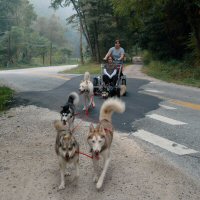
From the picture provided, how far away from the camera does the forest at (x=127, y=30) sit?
66.6ft

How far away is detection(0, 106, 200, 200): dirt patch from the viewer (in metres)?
5.02

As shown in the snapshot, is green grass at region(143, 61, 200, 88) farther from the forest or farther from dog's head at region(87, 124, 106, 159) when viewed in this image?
dog's head at region(87, 124, 106, 159)

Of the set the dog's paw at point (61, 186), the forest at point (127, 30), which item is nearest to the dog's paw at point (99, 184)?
the dog's paw at point (61, 186)

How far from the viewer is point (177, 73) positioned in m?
20.0

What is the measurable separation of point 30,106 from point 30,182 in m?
6.25

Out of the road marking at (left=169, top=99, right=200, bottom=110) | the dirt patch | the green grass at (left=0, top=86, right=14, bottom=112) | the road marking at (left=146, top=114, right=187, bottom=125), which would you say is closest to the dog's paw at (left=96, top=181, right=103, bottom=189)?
the dirt patch

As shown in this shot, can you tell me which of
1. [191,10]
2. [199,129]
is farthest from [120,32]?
[199,129]

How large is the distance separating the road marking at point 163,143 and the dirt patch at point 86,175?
389mm

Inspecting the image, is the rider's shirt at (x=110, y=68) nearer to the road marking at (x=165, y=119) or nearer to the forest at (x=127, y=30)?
the road marking at (x=165, y=119)

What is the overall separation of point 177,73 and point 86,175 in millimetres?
15396

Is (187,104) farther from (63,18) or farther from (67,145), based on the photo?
(63,18)

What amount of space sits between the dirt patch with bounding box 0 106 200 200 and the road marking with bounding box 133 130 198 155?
0.39m

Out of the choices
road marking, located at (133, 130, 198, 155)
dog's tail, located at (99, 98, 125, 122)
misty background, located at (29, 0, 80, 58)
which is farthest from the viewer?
misty background, located at (29, 0, 80, 58)

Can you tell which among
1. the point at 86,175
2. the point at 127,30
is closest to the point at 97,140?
the point at 86,175
